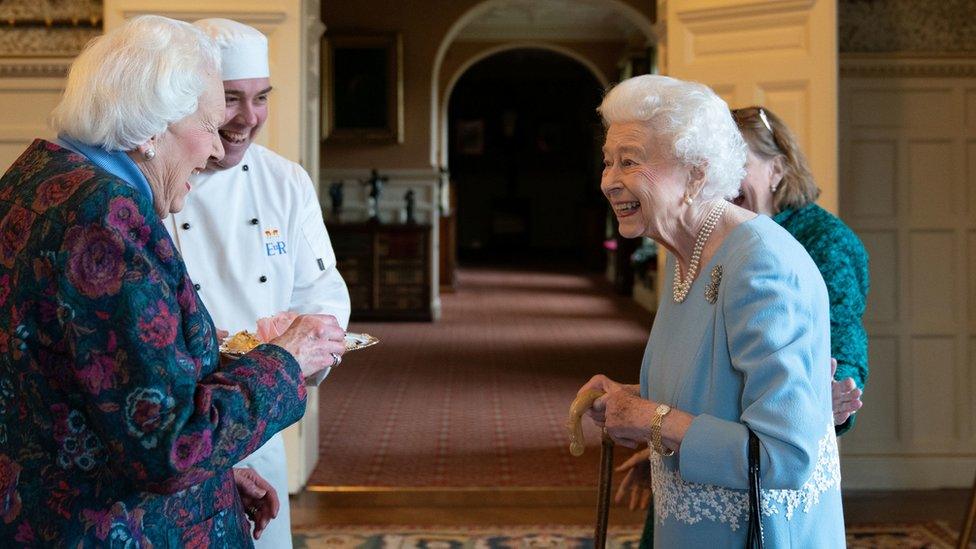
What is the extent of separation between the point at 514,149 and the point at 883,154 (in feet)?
67.7

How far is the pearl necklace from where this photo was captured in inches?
84.7

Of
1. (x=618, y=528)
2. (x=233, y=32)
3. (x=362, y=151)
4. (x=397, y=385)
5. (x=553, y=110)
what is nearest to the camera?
(x=233, y=32)

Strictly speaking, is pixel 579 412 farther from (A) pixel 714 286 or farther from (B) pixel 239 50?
(B) pixel 239 50

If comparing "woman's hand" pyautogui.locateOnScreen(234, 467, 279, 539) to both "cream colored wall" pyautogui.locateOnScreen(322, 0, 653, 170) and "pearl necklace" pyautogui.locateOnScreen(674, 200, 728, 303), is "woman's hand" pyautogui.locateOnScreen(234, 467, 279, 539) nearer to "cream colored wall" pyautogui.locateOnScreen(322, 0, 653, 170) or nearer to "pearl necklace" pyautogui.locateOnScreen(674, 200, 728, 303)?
"pearl necklace" pyautogui.locateOnScreen(674, 200, 728, 303)

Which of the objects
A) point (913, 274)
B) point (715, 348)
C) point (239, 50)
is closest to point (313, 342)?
point (715, 348)

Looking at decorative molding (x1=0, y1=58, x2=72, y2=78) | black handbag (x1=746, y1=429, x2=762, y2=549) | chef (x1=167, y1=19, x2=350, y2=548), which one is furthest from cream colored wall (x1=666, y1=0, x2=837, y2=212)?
decorative molding (x1=0, y1=58, x2=72, y2=78)

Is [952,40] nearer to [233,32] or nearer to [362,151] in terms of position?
[233,32]

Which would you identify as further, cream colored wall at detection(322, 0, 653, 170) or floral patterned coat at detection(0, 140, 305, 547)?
cream colored wall at detection(322, 0, 653, 170)

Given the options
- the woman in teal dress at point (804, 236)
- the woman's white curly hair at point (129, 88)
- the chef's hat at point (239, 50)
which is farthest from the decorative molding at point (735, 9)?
the woman's white curly hair at point (129, 88)

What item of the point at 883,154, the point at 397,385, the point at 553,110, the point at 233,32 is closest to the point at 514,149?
the point at 553,110

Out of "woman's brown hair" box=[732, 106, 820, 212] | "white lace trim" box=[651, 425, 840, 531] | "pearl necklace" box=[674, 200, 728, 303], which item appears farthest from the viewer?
"woman's brown hair" box=[732, 106, 820, 212]

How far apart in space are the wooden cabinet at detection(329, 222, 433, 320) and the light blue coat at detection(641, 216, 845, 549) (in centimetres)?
1007

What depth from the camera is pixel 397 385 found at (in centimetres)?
856

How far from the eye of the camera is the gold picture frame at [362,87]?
1262 centimetres
